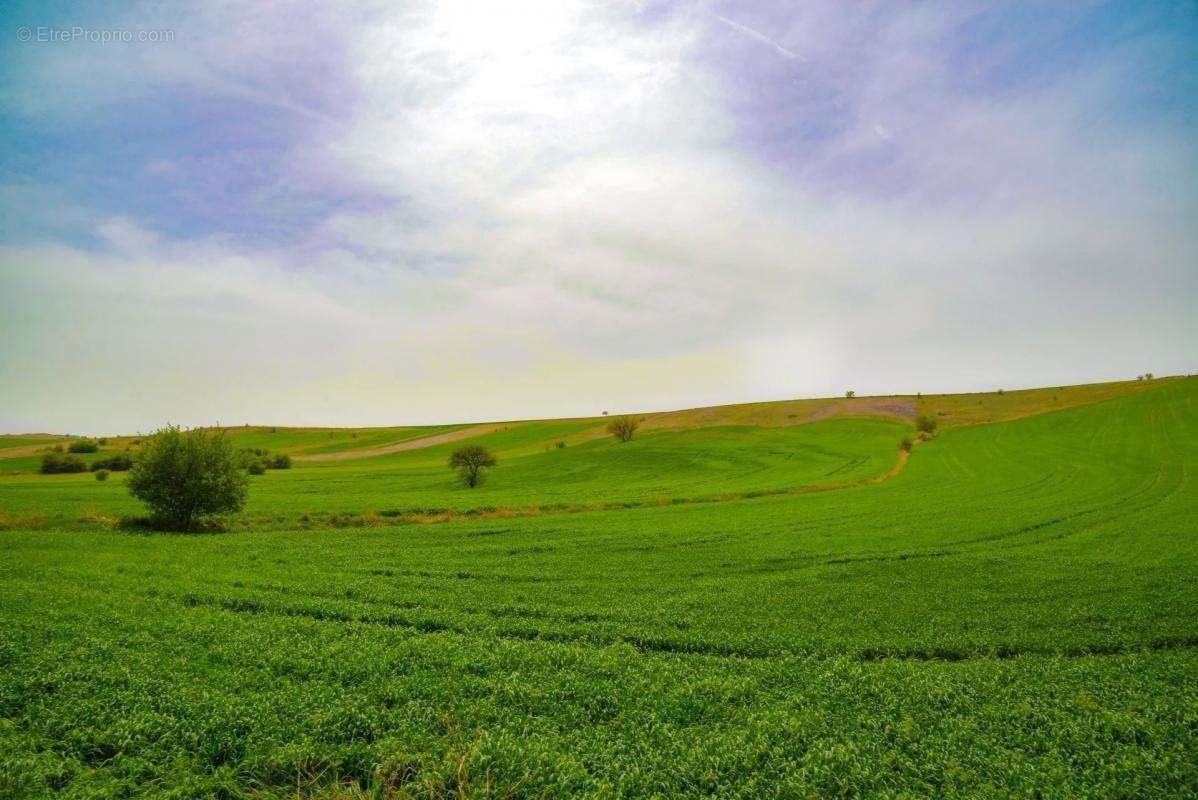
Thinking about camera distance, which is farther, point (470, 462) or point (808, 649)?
point (470, 462)

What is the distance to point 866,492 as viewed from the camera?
42906 mm

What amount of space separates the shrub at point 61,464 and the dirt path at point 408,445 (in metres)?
27.4

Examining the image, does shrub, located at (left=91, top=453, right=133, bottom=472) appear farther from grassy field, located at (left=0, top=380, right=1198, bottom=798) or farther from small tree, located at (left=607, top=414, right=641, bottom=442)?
small tree, located at (left=607, top=414, right=641, bottom=442)

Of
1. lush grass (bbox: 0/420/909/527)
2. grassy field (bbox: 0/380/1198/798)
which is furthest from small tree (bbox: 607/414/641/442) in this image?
grassy field (bbox: 0/380/1198/798)

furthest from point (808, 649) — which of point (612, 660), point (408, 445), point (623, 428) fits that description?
point (408, 445)

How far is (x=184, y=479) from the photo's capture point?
107 ft

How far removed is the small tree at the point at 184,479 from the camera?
1277 inches

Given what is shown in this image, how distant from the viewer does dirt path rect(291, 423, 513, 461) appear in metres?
95.2

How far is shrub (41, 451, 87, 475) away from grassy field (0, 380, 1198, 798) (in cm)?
6109

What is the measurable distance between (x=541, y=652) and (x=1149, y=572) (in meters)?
21.5

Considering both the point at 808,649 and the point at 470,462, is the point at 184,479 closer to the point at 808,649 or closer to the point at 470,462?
the point at 470,462

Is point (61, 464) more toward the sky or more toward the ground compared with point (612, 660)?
more toward the sky

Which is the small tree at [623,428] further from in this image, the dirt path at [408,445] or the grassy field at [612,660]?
the grassy field at [612,660]

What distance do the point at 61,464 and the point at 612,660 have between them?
3797 inches
